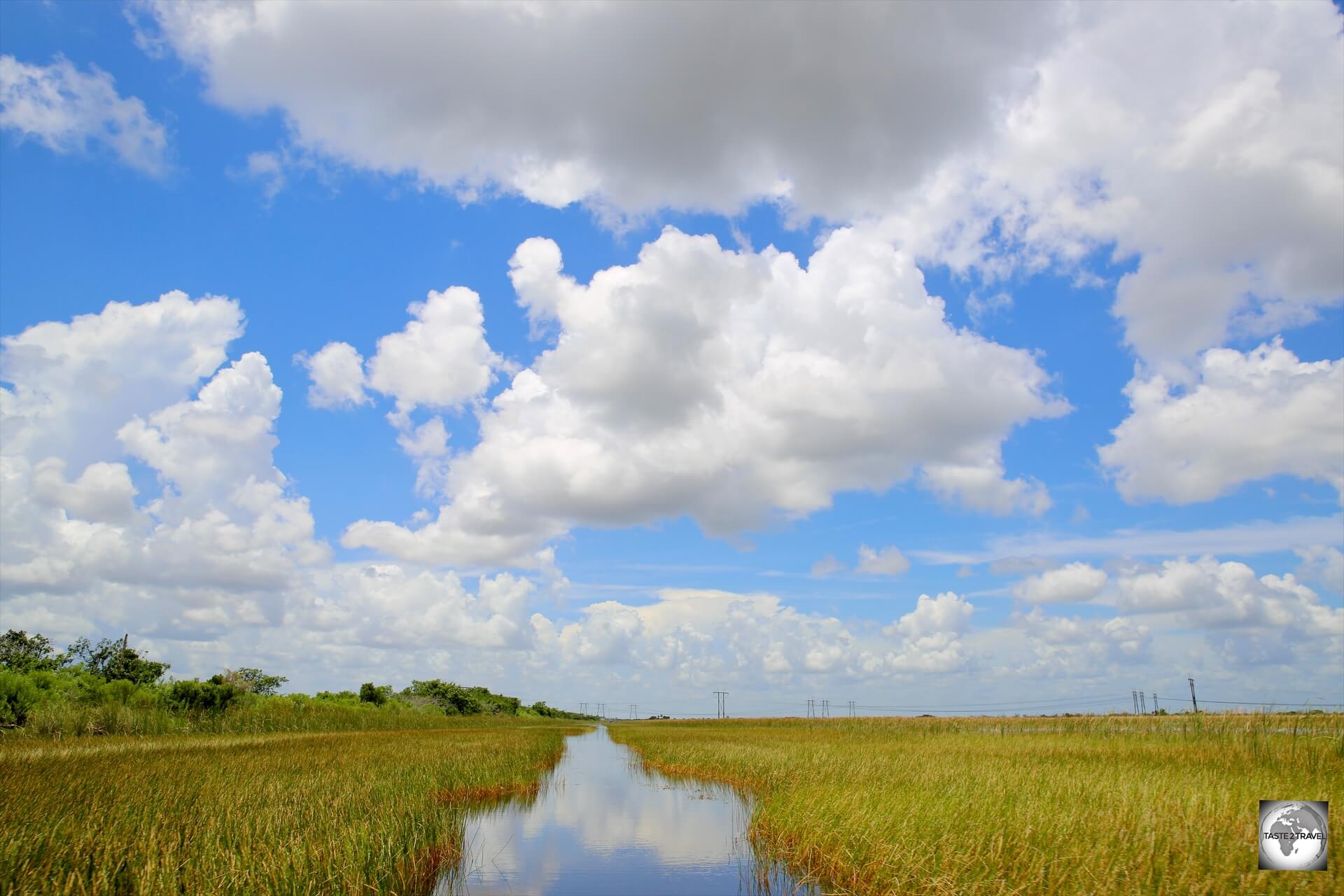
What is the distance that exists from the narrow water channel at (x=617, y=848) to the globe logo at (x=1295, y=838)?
546cm

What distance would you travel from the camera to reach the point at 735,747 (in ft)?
97.4

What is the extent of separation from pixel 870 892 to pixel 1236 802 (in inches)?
223

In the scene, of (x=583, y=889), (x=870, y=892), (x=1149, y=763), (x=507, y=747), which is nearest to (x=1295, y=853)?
(x=870, y=892)

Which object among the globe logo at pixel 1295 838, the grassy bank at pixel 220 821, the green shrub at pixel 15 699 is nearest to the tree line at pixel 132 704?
the green shrub at pixel 15 699

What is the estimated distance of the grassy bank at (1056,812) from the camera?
7500 millimetres

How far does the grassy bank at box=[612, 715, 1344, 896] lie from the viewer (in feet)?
24.6

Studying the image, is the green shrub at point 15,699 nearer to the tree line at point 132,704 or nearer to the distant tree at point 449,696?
the tree line at point 132,704

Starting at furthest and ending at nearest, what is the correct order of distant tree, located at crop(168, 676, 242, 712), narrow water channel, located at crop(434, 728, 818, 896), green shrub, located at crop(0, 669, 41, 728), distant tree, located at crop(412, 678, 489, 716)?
distant tree, located at crop(412, 678, 489, 716)
distant tree, located at crop(168, 676, 242, 712)
green shrub, located at crop(0, 669, 41, 728)
narrow water channel, located at crop(434, 728, 818, 896)

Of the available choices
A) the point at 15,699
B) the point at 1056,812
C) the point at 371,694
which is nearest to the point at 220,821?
the point at 1056,812

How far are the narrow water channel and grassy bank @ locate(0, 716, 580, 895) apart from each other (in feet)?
2.74

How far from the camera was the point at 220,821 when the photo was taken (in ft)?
31.8

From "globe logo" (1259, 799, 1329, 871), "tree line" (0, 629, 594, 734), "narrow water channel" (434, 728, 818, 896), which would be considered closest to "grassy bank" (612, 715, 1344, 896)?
"globe logo" (1259, 799, 1329, 871)

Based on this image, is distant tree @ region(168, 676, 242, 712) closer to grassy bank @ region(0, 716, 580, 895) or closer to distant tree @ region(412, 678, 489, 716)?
grassy bank @ region(0, 716, 580, 895)

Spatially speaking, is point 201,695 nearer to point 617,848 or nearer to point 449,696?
point 617,848
